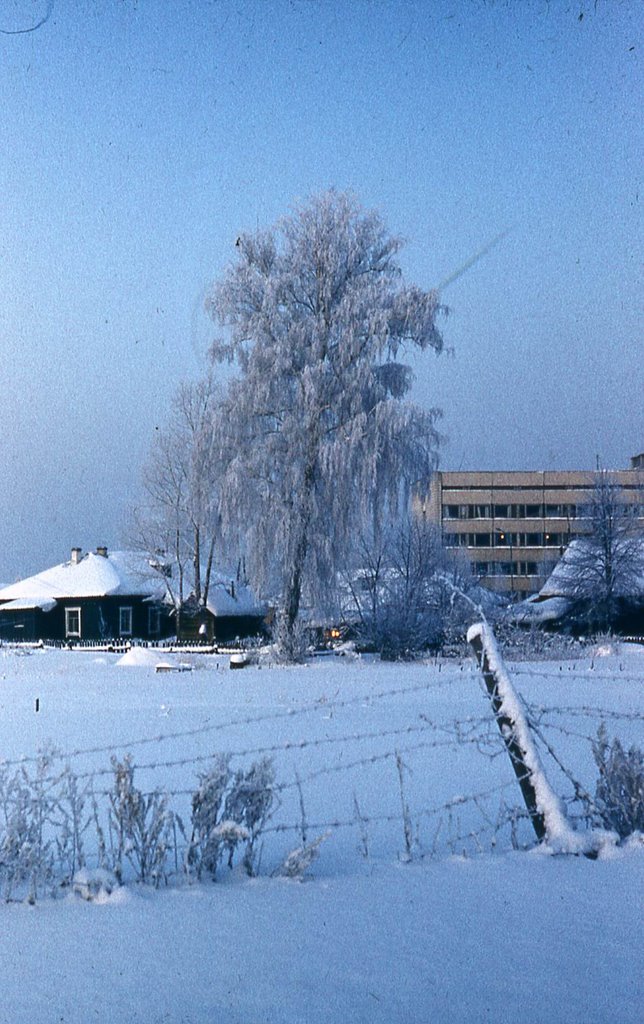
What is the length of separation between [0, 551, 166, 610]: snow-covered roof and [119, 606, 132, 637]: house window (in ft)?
2.66

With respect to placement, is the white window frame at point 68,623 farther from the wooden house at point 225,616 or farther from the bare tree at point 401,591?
the bare tree at point 401,591

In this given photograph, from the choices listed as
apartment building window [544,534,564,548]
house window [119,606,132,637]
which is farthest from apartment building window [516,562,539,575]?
house window [119,606,132,637]

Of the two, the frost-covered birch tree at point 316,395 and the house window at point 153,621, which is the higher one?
the frost-covered birch tree at point 316,395

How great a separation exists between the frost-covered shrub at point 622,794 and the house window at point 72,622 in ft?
127

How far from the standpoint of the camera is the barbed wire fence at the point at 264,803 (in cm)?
A: 470

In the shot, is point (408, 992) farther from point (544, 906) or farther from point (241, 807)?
point (241, 807)

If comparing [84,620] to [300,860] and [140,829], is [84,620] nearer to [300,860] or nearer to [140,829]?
[140,829]

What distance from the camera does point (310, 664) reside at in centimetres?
2247

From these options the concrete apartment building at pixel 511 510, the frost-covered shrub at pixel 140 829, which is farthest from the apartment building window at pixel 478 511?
the frost-covered shrub at pixel 140 829

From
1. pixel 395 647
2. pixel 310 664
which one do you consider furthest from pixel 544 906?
pixel 395 647

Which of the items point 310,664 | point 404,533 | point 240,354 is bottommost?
point 310,664

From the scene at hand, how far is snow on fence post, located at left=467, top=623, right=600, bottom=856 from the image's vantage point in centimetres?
500

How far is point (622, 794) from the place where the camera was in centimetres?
548

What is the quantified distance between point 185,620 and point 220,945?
126 ft
